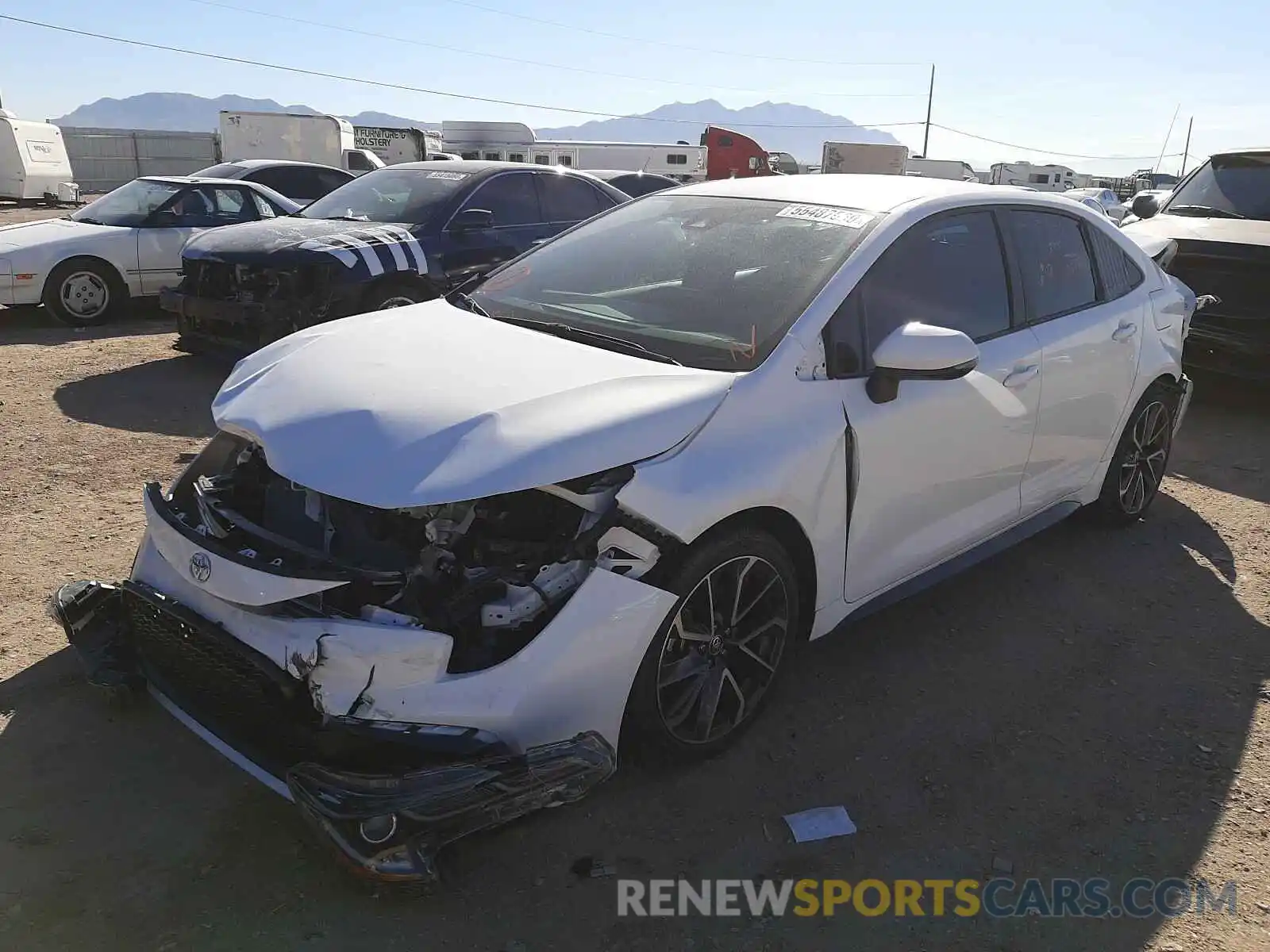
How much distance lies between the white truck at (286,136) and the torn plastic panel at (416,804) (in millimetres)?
22907

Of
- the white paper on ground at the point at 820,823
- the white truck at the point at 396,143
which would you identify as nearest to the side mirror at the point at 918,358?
the white paper on ground at the point at 820,823

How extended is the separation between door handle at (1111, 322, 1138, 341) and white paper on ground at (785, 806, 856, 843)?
2641 mm

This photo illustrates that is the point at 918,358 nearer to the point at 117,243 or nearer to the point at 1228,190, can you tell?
the point at 1228,190

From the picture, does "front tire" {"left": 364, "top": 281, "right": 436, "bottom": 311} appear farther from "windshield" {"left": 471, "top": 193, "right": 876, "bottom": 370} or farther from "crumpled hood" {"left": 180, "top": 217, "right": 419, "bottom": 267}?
"windshield" {"left": 471, "top": 193, "right": 876, "bottom": 370}

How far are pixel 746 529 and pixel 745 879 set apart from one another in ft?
3.11

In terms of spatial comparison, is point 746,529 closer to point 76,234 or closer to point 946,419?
point 946,419

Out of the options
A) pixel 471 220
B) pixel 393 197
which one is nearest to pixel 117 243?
pixel 393 197

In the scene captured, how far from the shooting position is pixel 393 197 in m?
8.01

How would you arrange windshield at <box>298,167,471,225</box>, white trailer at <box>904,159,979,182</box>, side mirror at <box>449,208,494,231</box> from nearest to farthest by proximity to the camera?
1. side mirror at <box>449,208,494,231</box>
2. windshield at <box>298,167,471,225</box>
3. white trailer at <box>904,159,979,182</box>

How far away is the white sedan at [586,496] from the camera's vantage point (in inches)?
92.3

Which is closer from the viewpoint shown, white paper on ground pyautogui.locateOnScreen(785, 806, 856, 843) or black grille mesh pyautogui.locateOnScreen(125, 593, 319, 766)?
black grille mesh pyautogui.locateOnScreen(125, 593, 319, 766)

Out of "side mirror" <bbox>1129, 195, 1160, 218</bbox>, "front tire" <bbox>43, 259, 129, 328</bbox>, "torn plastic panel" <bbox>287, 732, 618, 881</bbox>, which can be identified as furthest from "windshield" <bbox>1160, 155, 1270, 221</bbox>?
"front tire" <bbox>43, 259, 129, 328</bbox>

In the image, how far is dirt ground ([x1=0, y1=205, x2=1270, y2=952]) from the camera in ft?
7.83

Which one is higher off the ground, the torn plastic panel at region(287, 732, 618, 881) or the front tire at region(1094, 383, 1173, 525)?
the torn plastic panel at region(287, 732, 618, 881)
